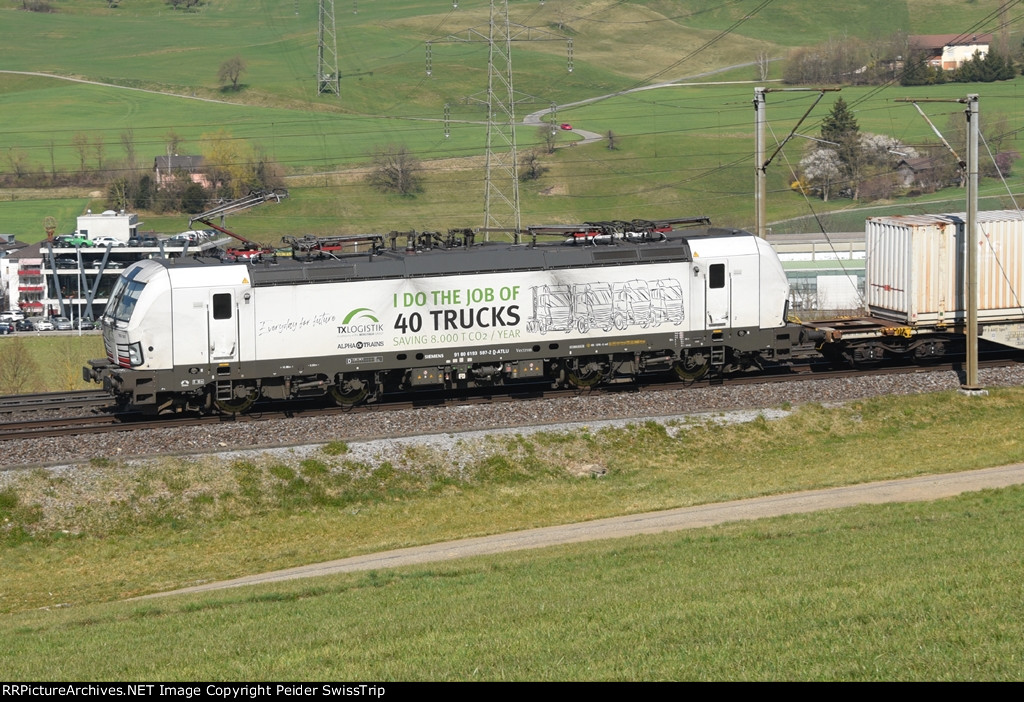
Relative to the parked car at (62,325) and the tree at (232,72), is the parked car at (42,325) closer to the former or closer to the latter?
the parked car at (62,325)

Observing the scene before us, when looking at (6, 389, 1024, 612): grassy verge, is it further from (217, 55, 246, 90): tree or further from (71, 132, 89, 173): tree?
(217, 55, 246, 90): tree

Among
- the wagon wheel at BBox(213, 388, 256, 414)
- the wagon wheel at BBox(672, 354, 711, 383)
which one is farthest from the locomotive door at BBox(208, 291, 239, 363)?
the wagon wheel at BBox(672, 354, 711, 383)

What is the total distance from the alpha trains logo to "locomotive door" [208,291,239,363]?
2.77m

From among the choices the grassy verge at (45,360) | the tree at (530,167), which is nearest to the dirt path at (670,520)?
the grassy verge at (45,360)

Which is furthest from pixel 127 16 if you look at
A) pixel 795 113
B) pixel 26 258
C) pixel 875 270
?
pixel 875 270

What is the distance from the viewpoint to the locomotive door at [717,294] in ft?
108

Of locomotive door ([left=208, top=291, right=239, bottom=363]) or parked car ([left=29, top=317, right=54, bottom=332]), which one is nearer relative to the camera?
locomotive door ([left=208, top=291, right=239, bottom=363])

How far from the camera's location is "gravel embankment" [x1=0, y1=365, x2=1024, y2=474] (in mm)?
26969

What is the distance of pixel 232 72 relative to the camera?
502 feet

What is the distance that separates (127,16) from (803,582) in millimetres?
207280

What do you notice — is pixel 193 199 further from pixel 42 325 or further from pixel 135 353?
pixel 135 353

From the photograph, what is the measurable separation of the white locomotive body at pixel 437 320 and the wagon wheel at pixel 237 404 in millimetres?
56
